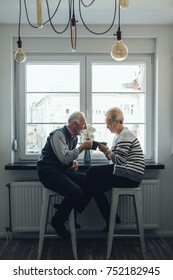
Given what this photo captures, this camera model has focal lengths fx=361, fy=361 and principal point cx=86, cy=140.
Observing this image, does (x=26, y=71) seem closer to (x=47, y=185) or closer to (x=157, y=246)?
(x=47, y=185)

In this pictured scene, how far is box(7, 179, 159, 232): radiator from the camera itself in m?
3.67

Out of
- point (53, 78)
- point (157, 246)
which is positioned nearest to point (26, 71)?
point (53, 78)

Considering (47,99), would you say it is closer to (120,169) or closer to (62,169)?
(62,169)

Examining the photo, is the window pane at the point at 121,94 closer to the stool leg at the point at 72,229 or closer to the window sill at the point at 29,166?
the window sill at the point at 29,166

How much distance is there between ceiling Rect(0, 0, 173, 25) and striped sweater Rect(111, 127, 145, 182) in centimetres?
114

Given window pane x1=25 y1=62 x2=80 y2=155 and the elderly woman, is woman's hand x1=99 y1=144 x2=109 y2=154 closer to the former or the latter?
the elderly woman

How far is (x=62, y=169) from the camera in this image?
10.8 ft

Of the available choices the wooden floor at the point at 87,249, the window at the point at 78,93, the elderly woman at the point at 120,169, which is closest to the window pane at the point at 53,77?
the window at the point at 78,93

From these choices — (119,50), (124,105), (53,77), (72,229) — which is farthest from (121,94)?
(72,229)

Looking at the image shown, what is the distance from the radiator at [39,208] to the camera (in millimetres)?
3674

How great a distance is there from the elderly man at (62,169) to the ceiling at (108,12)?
0.99 meters

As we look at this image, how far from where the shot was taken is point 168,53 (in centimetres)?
378

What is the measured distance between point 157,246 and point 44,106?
185 cm

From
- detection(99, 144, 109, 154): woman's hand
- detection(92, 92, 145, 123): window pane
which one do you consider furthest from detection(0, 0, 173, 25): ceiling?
detection(99, 144, 109, 154): woman's hand
